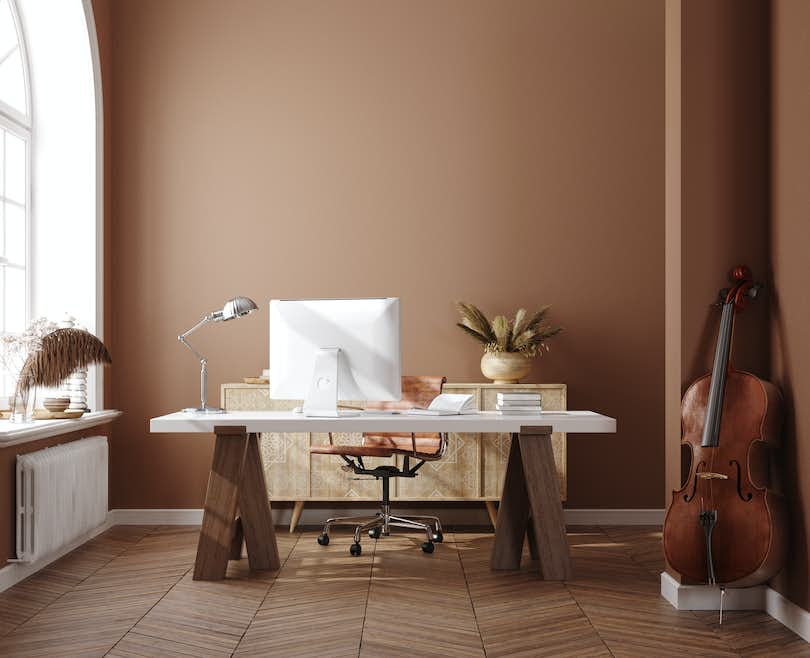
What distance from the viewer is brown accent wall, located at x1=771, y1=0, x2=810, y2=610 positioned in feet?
10.4

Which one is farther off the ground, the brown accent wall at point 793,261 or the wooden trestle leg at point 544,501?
the brown accent wall at point 793,261

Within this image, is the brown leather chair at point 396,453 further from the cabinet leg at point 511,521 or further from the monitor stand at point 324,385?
the monitor stand at point 324,385

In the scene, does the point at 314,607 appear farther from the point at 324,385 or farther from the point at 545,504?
the point at 545,504

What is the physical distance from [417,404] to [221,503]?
1.36 metres

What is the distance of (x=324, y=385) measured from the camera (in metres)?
3.76

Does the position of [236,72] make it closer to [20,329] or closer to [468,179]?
[468,179]

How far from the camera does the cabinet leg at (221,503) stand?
379 centimetres

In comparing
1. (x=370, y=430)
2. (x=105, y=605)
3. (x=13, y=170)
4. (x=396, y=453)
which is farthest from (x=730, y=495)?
(x=13, y=170)

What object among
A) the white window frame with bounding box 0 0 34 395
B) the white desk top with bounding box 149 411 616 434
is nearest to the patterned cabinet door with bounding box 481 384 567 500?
the white desk top with bounding box 149 411 616 434

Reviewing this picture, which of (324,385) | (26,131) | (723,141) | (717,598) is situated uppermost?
(26,131)

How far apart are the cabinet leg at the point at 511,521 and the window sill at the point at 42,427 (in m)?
2.22

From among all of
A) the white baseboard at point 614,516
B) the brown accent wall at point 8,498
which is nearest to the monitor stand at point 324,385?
the brown accent wall at point 8,498

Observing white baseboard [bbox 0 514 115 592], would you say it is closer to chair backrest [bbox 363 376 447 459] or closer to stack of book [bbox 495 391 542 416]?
chair backrest [bbox 363 376 447 459]

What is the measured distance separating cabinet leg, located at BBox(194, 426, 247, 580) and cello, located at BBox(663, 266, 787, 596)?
185cm
